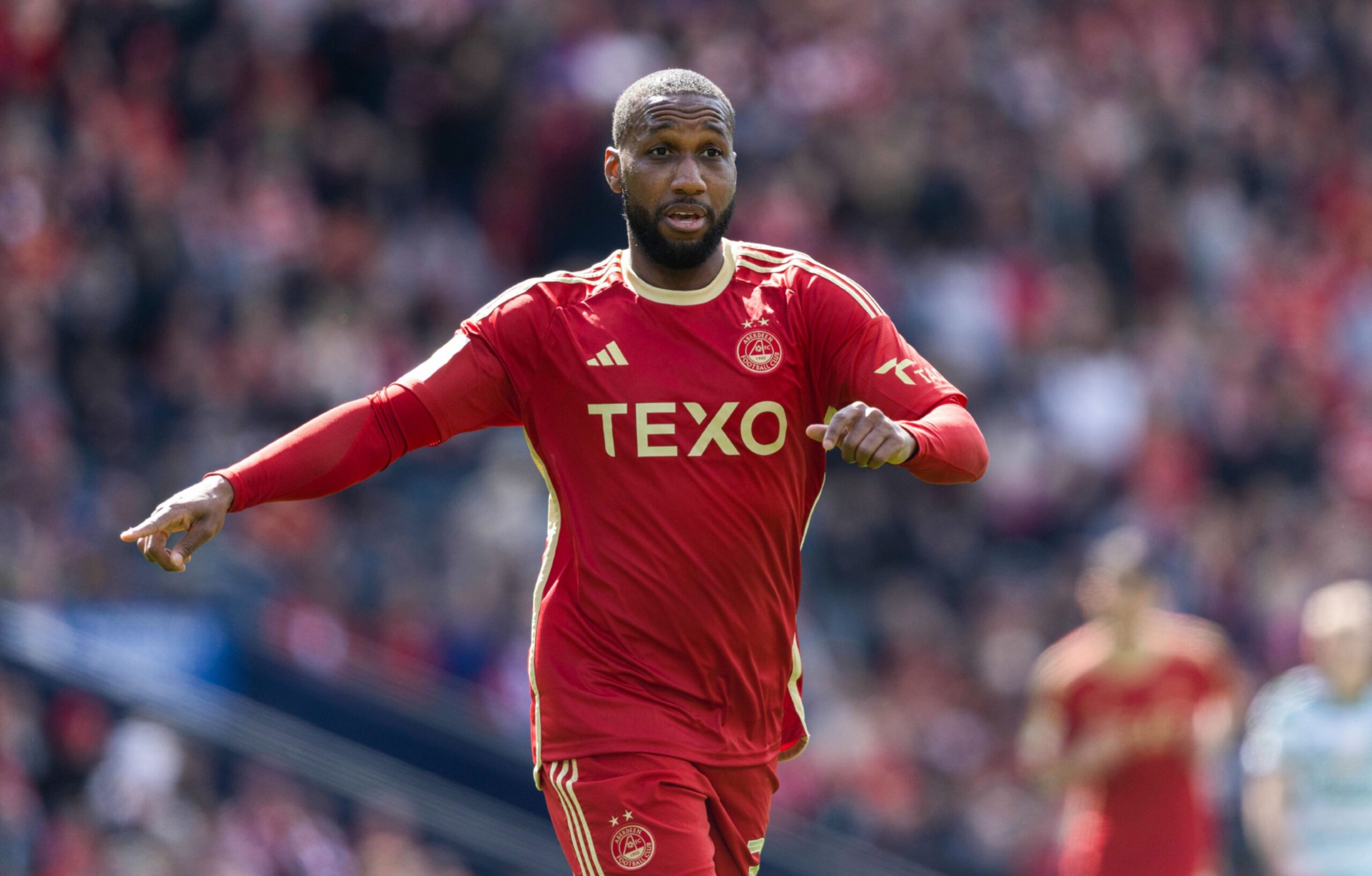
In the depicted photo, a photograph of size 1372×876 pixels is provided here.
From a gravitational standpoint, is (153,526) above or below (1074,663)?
above

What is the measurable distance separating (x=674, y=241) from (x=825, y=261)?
9400mm

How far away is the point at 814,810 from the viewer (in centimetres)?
1173

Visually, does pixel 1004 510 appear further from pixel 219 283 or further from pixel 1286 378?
pixel 219 283

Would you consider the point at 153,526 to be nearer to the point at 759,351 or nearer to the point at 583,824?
the point at 583,824

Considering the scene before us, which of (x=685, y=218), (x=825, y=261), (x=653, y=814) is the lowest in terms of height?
(x=653, y=814)

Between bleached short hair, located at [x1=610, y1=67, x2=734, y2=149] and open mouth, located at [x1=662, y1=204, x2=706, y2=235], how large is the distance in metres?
0.22

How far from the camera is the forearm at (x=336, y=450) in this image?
4.62 m

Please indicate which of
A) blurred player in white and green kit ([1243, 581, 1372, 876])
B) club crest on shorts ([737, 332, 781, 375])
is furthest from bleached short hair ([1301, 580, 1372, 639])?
club crest on shorts ([737, 332, 781, 375])

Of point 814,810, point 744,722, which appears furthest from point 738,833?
point 814,810

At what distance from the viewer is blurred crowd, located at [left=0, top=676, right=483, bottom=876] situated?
9.99 metres

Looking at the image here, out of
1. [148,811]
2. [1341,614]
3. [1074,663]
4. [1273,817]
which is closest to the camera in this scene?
[1341,614]

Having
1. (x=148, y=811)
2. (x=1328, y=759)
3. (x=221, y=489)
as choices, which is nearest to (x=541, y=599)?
(x=221, y=489)

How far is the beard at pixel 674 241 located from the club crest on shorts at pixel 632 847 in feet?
4.62

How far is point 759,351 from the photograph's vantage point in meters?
4.78
